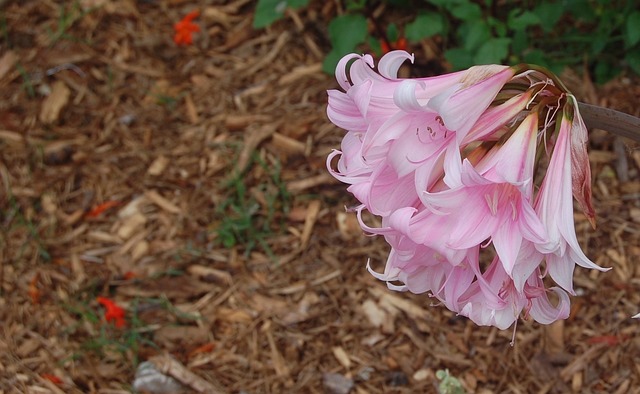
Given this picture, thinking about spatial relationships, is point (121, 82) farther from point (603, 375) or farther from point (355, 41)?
point (603, 375)

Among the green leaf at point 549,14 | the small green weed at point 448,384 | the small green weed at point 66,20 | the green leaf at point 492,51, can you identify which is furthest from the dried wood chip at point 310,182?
the small green weed at point 66,20

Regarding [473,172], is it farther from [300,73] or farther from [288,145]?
[300,73]

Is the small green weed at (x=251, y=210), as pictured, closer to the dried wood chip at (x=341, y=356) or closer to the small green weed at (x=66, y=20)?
the dried wood chip at (x=341, y=356)

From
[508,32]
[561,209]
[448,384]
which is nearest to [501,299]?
[561,209]

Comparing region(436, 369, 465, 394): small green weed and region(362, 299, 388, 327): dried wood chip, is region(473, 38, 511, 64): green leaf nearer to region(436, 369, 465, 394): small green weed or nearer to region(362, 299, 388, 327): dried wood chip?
region(362, 299, 388, 327): dried wood chip

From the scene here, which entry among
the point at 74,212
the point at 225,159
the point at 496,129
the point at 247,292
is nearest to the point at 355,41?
the point at 225,159

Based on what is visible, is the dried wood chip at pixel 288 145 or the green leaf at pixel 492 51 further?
the dried wood chip at pixel 288 145

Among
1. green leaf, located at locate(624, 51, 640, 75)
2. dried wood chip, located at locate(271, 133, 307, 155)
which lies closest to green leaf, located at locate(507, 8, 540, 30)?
green leaf, located at locate(624, 51, 640, 75)
